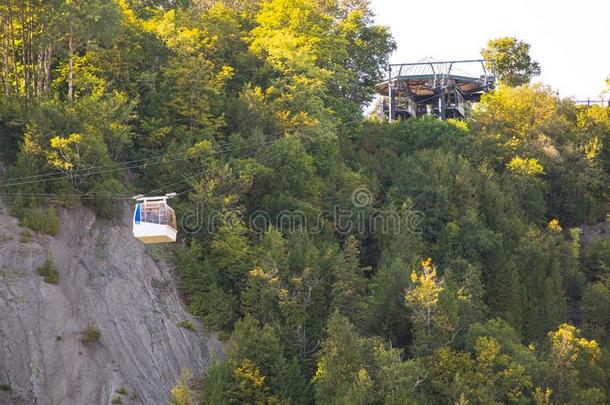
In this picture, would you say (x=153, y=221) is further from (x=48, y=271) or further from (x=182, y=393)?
(x=182, y=393)

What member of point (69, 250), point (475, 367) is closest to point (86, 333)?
point (69, 250)

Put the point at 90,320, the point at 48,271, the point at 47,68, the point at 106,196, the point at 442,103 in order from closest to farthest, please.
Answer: the point at 90,320 → the point at 48,271 → the point at 106,196 → the point at 47,68 → the point at 442,103

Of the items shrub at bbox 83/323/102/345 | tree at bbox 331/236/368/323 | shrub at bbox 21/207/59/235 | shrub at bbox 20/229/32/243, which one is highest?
shrub at bbox 21/207/59/235

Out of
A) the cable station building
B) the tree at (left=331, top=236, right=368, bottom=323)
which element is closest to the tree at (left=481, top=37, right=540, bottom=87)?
the cable station building

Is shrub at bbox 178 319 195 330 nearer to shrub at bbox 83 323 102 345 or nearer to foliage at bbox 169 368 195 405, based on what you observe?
shrub at bbox 83 323 102 345

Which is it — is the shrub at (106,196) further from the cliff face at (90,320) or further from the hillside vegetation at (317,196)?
the cliff face at (90,320)

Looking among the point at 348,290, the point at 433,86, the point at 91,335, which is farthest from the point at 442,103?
the point at 91,335

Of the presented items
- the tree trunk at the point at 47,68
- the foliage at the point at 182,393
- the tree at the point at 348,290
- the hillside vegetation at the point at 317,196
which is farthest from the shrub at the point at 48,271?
the tree at the point at 348,290
